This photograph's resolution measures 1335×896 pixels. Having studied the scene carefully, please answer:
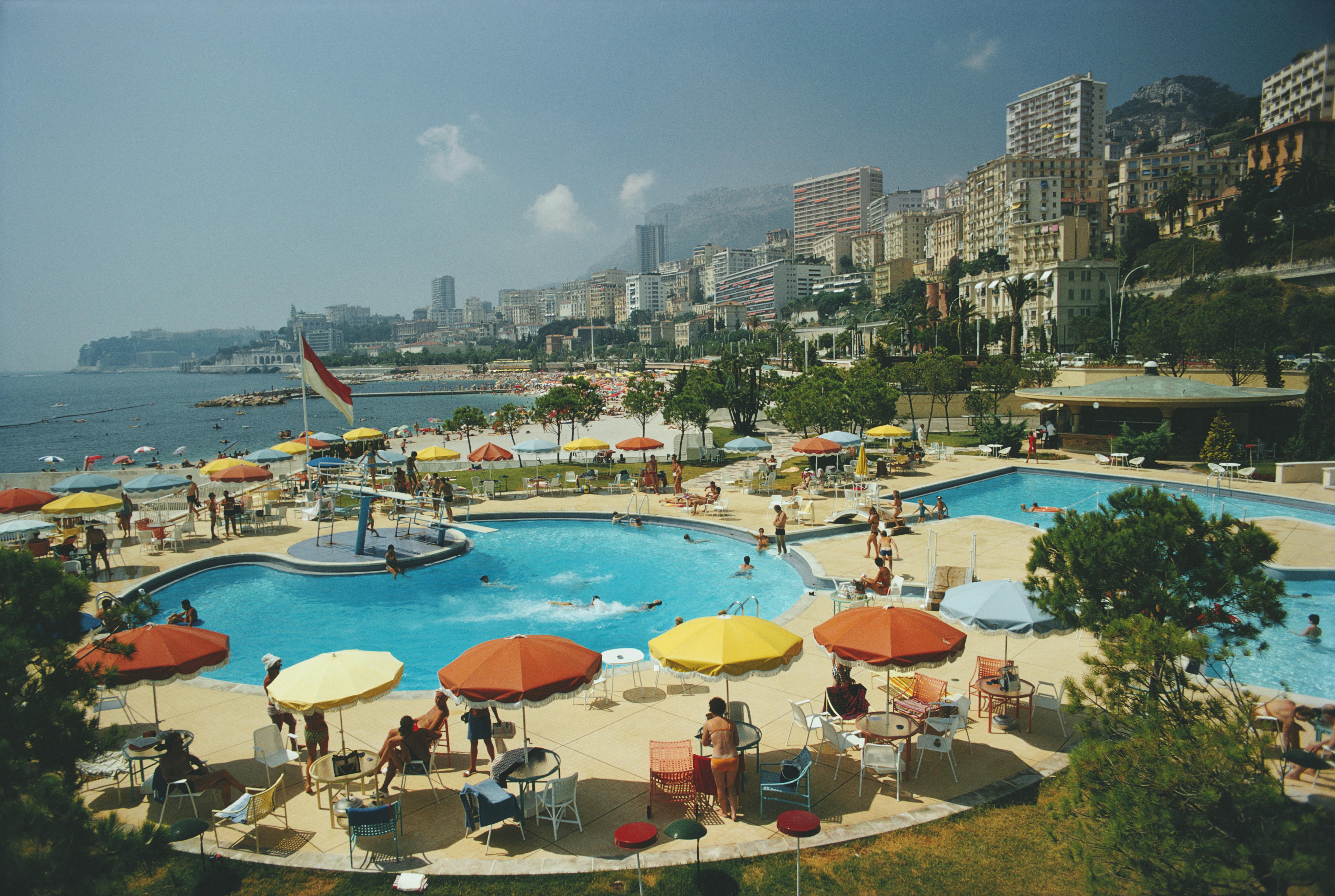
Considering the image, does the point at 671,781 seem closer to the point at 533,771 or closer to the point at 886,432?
the point at 533,771

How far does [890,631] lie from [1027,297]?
72.6 meters

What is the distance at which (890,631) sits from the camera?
7.27 meters

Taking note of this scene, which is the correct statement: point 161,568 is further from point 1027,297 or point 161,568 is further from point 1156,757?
point 1027,297

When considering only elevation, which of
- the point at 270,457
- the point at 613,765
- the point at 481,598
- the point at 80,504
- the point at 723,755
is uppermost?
the point at 270,457

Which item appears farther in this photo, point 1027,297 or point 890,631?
point 1027,297

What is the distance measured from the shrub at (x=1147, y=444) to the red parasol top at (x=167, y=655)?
30.3 m

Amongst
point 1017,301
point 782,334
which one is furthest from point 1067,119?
point 1017,301

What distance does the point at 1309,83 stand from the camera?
7184mm

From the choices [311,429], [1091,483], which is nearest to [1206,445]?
[1091,483]

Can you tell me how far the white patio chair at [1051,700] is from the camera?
8672 mm

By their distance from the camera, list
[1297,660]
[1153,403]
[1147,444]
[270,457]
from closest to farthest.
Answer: [1297,660]
[1147,444]
[270,457]
[1153,403]

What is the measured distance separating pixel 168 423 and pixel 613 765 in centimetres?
11303

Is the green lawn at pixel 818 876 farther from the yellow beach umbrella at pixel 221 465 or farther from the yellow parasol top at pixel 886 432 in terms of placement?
the yellow parasol top at pixel 886 432

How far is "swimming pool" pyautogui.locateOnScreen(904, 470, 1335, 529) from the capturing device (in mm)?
20516
